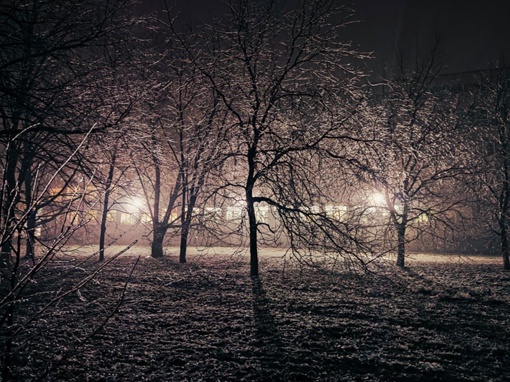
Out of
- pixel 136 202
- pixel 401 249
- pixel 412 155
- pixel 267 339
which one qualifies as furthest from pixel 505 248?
pixel 136 202

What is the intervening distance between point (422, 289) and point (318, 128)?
4204mm

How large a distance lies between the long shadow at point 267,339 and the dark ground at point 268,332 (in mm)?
17

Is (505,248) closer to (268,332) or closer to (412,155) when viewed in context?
(412,155)

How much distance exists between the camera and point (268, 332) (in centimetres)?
597

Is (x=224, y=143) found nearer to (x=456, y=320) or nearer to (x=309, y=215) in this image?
(x=309, y=215)

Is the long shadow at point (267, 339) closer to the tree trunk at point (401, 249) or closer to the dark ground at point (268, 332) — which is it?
the dark ground at point (268, 332)

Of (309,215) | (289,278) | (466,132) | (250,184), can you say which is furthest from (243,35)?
(466,132)

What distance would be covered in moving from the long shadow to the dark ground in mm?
17

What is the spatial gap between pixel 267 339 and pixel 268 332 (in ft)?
1.08

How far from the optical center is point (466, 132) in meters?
14.1

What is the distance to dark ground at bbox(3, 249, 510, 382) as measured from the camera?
14.7 ft

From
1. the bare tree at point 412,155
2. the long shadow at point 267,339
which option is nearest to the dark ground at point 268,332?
the long shadow at point 267,339

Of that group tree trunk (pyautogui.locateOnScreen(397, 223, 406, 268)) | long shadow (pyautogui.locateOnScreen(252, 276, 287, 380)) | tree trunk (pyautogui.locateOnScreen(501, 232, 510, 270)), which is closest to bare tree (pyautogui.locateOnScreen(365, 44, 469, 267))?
tree trunk (pyautogui.locateOnScreen(397, 223, 406, 268))

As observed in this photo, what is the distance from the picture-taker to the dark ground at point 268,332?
14.7 feet
